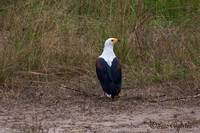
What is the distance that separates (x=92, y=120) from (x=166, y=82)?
180 centimetres

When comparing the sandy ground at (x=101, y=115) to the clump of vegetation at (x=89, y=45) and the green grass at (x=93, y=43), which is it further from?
the green grass at (x=93, y=43)

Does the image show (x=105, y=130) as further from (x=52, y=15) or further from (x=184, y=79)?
(x=52, y=15)

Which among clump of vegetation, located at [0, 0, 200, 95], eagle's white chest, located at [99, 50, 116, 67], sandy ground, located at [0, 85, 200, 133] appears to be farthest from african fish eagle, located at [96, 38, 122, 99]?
clump of vegetation, located at [0, 0, 200, 95]

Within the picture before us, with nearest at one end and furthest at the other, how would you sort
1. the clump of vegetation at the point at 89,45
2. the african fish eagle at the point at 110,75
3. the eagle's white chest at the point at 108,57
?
1. the african fish eagle at the point at 110,75
2. the eagle's white chest at the point at 108,57
3. the clump of vegetation at the point at 89,45

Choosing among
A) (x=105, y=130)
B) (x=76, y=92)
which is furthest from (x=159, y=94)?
(x=105, y=130)

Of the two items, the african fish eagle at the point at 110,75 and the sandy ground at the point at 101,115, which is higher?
the african fish eagle at the point at 110,75

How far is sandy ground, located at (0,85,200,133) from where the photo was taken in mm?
4379

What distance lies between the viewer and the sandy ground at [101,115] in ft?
14.4

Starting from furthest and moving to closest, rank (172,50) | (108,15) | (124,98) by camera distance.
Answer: (108,15) → (172,50) → (124,98)

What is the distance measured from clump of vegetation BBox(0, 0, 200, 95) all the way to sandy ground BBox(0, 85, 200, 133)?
0.59m

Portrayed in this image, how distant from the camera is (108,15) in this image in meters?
7.76

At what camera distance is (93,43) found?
A: 7.21 metres

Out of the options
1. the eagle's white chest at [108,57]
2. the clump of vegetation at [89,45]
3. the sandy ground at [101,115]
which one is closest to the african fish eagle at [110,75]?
the eagle's white chest at [108,57]

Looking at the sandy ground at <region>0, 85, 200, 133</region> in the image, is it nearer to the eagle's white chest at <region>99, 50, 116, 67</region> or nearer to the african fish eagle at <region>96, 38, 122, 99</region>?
the african fish eagle at <region>96, 38, 122, 99</region>
